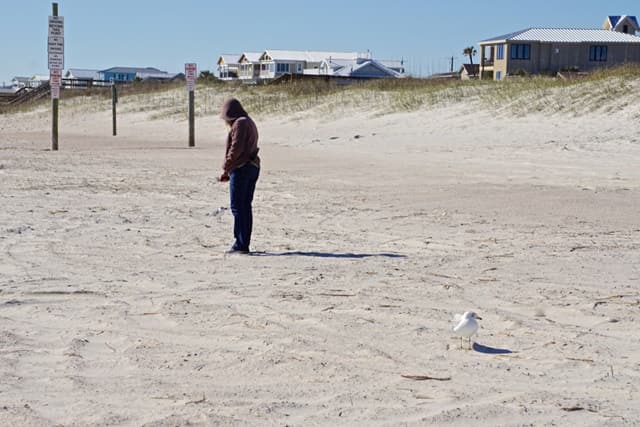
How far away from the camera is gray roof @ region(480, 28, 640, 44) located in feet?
252

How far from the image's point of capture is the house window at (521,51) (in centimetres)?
7650

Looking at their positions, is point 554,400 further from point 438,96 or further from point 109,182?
point 438,96

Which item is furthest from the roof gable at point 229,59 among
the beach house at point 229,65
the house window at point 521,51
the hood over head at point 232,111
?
the hood over head at point 232,111

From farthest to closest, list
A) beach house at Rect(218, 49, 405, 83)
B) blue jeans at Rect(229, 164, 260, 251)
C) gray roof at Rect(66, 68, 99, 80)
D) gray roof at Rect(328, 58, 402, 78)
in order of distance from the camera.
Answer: gray roof at Rect(66, 68, 99, 80) < beach house at Rect(218, 49, 405, 83) < gray roof at Rect(328, 58, 402, 78) < blue jeans at Rect(229, 164, 260, 251)

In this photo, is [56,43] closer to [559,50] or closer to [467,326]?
[467,326]

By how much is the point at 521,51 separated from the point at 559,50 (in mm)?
2920

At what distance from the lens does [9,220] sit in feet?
37.3

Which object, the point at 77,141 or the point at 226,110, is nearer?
the point at 226,110

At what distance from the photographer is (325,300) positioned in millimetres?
7484

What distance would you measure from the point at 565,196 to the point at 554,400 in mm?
9217

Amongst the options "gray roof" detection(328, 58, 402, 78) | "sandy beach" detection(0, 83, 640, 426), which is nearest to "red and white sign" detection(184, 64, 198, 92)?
"sandy beach" detection(0, 83, 640, 426)

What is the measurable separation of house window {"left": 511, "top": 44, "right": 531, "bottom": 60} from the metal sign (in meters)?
55.3

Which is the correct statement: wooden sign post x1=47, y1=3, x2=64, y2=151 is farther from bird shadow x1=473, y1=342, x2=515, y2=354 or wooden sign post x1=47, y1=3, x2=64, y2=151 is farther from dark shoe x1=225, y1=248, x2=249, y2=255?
bird shadow x1=473, y1=342, x2=515, y2=354

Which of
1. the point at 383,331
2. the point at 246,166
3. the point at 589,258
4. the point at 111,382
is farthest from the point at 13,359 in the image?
the point at 589,258
